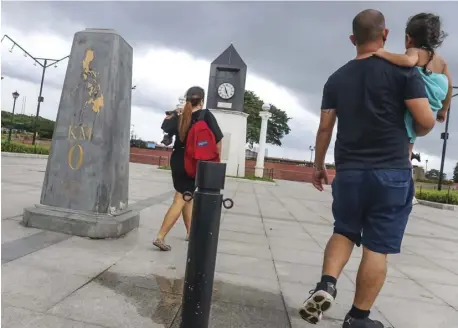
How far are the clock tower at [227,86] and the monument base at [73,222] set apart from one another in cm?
2183

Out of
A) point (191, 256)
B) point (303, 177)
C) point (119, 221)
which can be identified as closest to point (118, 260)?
point (119, 221)

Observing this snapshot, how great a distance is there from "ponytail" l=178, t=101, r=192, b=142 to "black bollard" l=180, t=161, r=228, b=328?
82.0 inches

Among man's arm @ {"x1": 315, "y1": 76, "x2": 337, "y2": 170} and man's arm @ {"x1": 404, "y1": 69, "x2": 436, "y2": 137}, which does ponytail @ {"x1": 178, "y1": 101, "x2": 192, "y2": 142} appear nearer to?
man's arm @ {"x1": 315, "y1": 76, "x2": 337, "y2": 170}

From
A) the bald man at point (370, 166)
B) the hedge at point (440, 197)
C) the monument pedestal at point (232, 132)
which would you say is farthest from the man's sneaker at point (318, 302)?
the monument pedestal at point (232, 132)

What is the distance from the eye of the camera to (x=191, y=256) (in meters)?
2.03

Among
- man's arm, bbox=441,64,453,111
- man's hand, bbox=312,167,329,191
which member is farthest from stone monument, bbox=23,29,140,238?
man's arm, bbox=441,64,453,111

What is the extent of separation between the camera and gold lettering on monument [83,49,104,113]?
4.40 metres

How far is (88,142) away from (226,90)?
21812 mm

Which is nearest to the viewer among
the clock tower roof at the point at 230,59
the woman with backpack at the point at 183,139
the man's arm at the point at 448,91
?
the man's arm at the point at 448,91

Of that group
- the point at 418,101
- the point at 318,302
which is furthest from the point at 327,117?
the point at 318,302

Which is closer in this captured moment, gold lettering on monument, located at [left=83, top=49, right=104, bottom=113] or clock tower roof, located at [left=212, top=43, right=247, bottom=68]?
gold lettering on monument, located at [left=83, top=49, right=104, bottom=113]

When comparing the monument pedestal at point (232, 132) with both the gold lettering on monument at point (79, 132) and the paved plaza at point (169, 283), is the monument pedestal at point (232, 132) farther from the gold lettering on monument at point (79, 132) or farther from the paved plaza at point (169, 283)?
the gold lettering on monument at point (79, 132)

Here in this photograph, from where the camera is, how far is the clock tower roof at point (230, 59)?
26.2m

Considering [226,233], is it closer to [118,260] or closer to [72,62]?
[118,260]
